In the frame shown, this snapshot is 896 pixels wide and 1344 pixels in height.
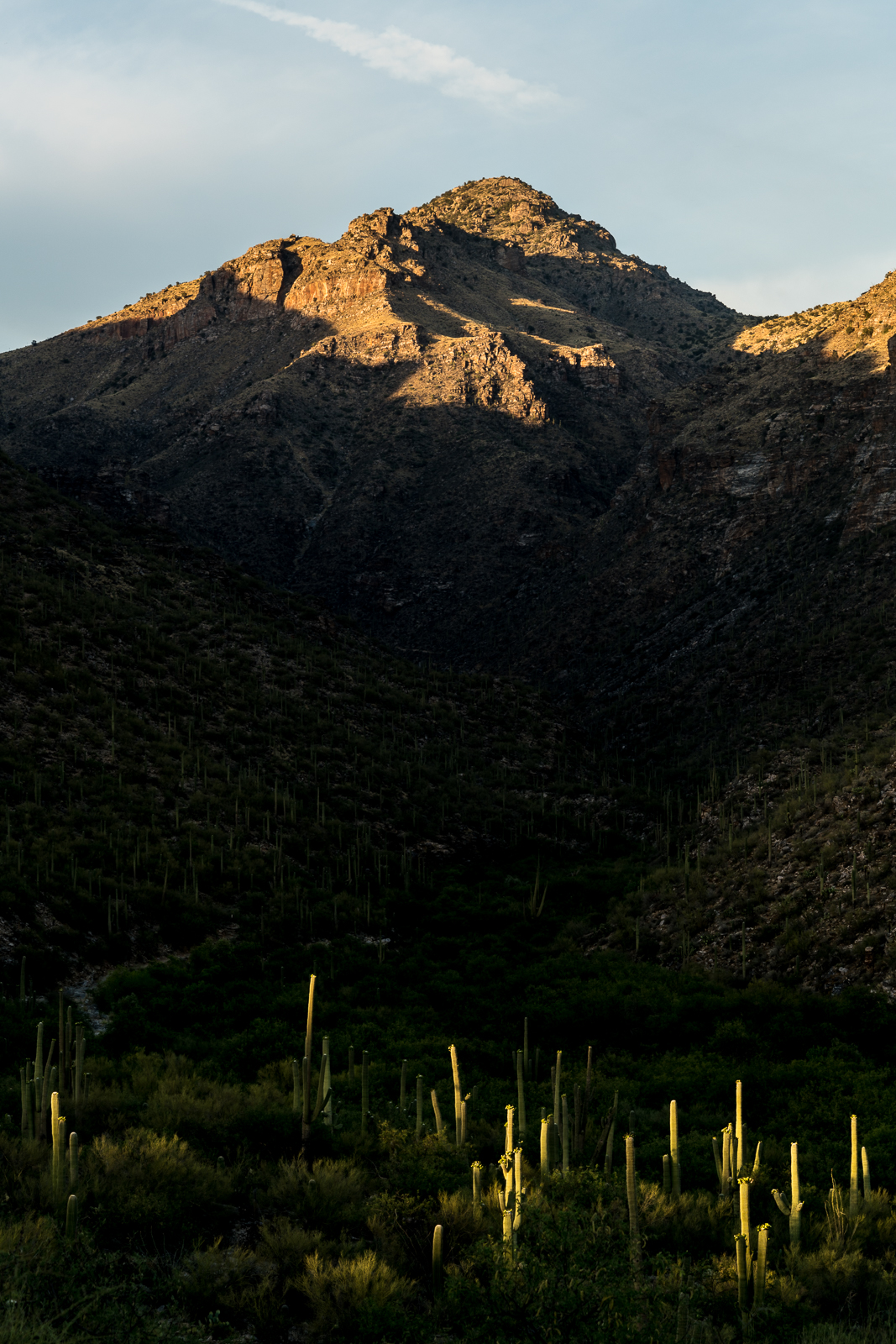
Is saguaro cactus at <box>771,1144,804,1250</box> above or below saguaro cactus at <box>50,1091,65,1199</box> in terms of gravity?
below

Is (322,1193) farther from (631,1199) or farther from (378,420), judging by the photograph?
(378,420)

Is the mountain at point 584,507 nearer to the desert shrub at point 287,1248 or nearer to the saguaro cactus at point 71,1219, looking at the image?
the desert shrub at point 287,1248

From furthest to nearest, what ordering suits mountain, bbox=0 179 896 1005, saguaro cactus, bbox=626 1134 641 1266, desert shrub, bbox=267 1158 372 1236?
mountain, bbox=0 179 896 1005 → desert shrub, bbox=267 1158 372 1236 → saguaro cactus, bbox=626 1134 641 1266

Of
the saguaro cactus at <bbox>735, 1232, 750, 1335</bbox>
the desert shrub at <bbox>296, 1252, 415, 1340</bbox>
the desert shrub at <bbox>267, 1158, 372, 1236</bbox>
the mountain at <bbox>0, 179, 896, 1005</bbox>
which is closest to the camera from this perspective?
the desert shrub at <bbox>296, 1252, 415, 1340</bbox>

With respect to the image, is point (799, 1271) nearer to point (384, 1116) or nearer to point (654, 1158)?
point (654, 1158)

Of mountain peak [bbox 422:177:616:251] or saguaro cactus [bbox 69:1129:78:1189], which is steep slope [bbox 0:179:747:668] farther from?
saguaro cactus [bbox 69:1129:78:1189]

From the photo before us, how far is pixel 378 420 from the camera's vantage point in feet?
302

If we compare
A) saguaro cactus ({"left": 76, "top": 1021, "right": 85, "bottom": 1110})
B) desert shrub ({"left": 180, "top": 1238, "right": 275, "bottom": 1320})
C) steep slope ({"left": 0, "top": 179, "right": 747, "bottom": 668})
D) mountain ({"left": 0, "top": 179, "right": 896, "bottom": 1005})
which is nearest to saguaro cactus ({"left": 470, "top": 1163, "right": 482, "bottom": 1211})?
desert shrub ({"left": 180, "top": 1238, "right": 275, "bottom": 1320})

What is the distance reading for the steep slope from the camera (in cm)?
7488

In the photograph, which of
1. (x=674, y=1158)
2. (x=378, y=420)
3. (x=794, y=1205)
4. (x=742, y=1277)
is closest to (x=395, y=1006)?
(x=674, y=1158)

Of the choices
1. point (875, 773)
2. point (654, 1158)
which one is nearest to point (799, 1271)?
point (654, 1158)

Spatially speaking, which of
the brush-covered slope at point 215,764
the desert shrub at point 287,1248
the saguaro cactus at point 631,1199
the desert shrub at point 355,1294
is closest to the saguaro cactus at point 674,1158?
the saguaro cactus at point 631,1199

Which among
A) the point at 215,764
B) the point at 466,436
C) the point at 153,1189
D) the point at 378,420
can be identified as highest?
the point at 378,420

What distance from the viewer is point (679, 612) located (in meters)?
56.2
